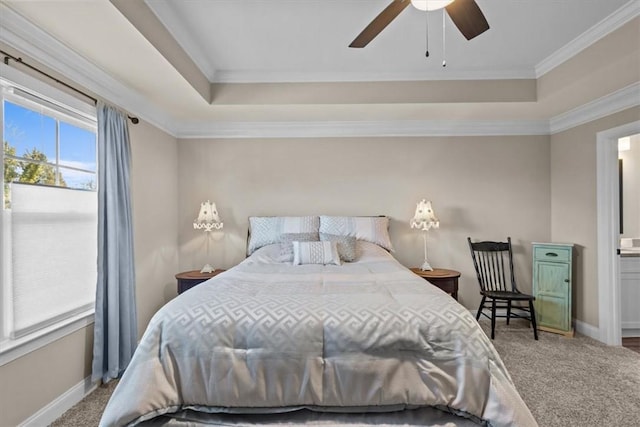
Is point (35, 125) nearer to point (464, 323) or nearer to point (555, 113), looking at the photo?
point (464, 323)

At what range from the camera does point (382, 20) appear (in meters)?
1.83

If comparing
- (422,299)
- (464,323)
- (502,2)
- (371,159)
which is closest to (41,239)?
(422,299)

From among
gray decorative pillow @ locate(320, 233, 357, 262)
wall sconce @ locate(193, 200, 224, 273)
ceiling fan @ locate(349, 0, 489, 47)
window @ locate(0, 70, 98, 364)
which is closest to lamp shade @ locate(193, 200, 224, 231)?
wall sconce @ locate(193, 200, 224, 273)

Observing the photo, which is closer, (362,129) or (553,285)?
(553,285)

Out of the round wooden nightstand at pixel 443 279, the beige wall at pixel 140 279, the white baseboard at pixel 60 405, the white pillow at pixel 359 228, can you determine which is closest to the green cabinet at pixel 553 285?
the round wooden nightstand at pixel 443 279

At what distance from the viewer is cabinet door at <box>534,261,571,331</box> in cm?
340

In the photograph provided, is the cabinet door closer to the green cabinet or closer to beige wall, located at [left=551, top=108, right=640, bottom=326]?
the green cabinet

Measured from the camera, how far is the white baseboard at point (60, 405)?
1905 mm

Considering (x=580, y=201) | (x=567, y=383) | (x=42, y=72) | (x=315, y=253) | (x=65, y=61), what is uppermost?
(x=65, y=61)

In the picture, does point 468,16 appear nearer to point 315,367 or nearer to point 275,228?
point 315,367

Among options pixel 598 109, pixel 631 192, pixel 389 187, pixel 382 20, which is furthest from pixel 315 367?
pixel 631 192

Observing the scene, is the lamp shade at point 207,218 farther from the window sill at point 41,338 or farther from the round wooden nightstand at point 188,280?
the window sill at point 41,338

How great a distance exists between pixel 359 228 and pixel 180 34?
2.47 meters

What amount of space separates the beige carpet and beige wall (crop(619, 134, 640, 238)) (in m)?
1.75
